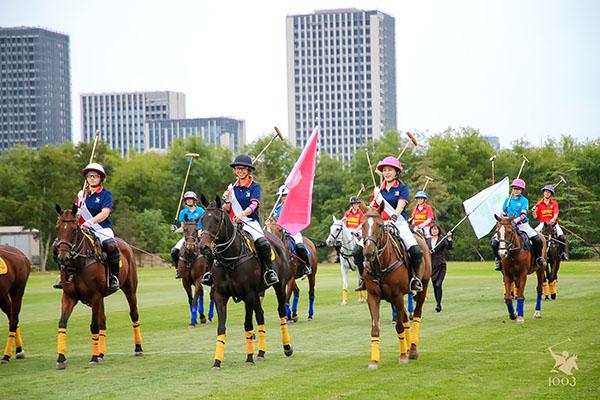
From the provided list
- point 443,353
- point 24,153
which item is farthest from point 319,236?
point 443,353

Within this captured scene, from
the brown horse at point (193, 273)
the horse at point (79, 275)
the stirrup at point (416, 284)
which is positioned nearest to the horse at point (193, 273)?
the brown horse at point (193, 273)

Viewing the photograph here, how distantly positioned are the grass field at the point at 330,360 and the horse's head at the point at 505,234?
166 cm

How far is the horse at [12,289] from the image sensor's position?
1998 centimetres

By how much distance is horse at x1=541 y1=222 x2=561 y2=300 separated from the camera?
104 feet

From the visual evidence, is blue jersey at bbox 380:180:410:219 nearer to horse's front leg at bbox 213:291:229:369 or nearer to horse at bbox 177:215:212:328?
horse's front leg at bbox 213:291:229:369

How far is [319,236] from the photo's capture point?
96688 millimetres

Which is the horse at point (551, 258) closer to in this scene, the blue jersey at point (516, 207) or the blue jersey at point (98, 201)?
the blue jersey at point (516, 207)

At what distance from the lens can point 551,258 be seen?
32.2 metres

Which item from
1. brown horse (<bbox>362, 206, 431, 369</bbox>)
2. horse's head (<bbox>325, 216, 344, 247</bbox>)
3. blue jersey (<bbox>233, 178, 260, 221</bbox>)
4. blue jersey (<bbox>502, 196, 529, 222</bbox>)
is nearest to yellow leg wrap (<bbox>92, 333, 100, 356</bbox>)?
blue jersey (<bbox>233, 178, 260, 221</bbox>)

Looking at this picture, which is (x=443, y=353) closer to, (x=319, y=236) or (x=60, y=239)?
(x=60, y=239)

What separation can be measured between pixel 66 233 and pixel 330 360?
4993mm

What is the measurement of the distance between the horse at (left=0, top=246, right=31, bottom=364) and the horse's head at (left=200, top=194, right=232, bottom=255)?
484 cm

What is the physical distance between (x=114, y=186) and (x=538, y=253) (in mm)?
83523
